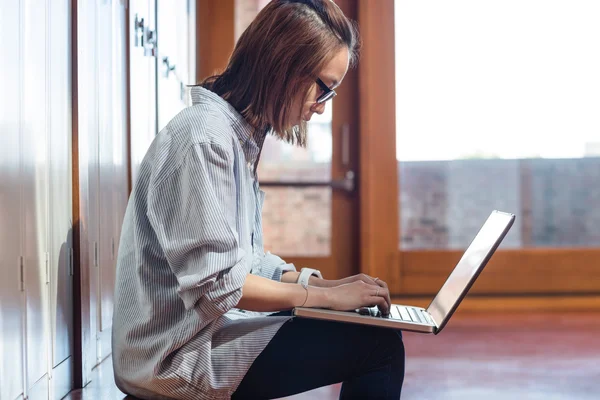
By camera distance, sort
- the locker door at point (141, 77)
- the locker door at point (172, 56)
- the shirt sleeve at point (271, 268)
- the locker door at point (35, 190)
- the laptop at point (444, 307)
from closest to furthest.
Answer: the laptop at point (444, 307)
the locker door at point (35, 190)
the shirt sleeve at point (271, 268)
the locker door at point (141, 77)
the locker door at point (172, 56)

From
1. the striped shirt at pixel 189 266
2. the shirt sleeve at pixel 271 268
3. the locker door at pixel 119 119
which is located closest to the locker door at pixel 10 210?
the striped shirt at pixel 189 266

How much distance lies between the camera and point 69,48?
1664mm

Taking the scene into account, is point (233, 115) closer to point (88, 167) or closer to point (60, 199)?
point (60, 199)

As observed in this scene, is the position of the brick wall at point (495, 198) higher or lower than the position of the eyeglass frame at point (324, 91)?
lower

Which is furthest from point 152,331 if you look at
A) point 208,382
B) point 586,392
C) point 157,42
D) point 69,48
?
point 157,42

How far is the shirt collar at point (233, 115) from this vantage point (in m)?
1.23

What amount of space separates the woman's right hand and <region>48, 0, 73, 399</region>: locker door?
663 millimetres

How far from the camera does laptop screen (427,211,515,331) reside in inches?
49.2

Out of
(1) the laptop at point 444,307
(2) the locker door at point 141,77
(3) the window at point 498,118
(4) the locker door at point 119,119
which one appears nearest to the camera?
(1) the laptop at point 444,307

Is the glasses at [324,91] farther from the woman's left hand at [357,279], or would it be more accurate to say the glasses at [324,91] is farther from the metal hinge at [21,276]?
the metal hinge at [21,276]

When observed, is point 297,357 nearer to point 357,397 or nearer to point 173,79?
point 357,397

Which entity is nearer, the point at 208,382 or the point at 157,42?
the point at 208,382

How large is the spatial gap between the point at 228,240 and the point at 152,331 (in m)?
0.22

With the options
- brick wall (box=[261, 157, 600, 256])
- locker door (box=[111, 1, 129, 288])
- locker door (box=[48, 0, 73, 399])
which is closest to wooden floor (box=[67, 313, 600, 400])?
locker door (box=[48, 0, 73, 399])
